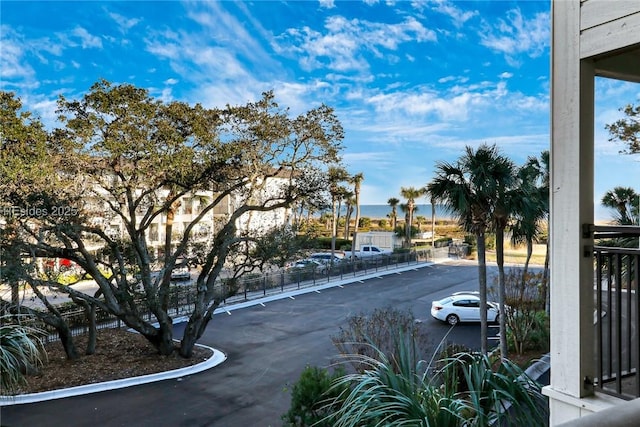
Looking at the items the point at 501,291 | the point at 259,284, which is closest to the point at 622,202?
the point at 501,291

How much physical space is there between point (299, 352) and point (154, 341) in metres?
3.74

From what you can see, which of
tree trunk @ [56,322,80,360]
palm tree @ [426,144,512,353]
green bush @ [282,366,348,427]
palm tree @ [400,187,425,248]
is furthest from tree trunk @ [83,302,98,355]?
palm tree @ [400,187,425,248]

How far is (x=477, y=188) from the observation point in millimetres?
8789

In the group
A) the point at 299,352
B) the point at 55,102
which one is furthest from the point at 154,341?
the point at 55,102

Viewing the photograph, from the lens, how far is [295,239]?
1223cm

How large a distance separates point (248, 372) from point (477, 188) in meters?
6.32

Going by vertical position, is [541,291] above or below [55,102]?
below

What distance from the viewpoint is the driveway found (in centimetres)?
757

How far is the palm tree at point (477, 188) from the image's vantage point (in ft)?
28.4

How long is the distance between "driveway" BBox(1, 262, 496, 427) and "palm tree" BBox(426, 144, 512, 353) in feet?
10.0

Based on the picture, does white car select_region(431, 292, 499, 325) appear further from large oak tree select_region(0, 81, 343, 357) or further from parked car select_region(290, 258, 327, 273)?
parked car select_region(290, 258, 327, 273)

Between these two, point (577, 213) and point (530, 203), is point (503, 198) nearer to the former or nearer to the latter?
point (530, 203)

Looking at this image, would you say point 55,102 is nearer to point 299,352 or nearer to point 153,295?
point 153,295

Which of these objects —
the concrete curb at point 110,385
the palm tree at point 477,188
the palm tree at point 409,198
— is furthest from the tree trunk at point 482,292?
the palm tree at point 409,198
